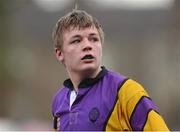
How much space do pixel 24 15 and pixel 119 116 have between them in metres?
9.63

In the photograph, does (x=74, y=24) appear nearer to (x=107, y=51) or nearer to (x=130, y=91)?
(x=130, y=91)

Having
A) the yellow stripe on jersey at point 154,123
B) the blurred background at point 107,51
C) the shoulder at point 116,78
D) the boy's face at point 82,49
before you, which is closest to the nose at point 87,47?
the boy's face at point 82,49

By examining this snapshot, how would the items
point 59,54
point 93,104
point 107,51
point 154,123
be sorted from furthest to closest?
point 107,51
point 59,54
point 93,104
point 154,123

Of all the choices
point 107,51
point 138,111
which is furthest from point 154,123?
point 107,51

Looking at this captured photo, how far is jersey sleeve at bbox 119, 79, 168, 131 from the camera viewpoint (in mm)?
1513

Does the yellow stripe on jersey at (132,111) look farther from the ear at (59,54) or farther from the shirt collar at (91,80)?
the ear at (59,54)

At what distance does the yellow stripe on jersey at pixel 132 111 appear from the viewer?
5.00 ft

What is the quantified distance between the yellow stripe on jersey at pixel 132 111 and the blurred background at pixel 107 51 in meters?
8.35

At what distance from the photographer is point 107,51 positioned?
1016 cm

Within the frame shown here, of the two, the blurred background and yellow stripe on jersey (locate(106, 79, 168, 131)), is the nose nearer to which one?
yellow stripe on jersey (locate(106, 79, 168, 131))

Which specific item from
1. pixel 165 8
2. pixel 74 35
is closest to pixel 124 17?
pixel 165 8

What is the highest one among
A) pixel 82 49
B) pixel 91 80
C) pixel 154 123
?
pixel 82 49

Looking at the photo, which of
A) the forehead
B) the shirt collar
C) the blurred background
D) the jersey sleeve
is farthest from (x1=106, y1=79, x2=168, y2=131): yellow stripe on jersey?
the blurred background

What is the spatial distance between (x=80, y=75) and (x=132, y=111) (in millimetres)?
256
